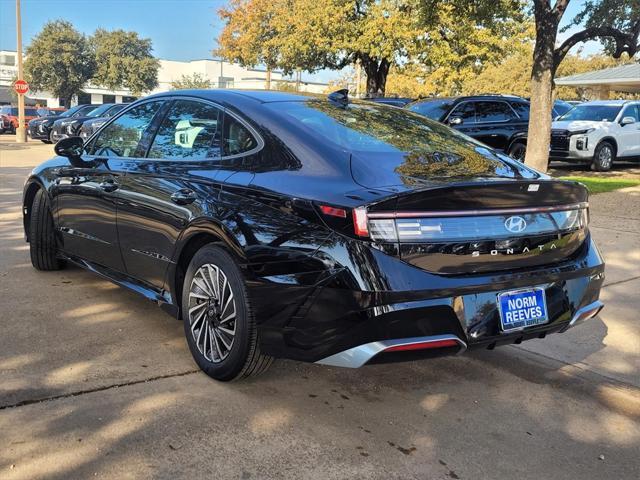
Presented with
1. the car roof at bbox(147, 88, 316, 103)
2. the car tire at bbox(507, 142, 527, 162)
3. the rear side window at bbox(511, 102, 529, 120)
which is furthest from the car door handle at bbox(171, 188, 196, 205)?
the rear side window at bbox(511, 102, 529, 120)

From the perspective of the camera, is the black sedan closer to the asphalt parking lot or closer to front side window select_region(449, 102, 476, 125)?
the asphalt parking lot

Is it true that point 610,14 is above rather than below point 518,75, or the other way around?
below

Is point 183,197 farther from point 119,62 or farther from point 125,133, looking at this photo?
point 119,62

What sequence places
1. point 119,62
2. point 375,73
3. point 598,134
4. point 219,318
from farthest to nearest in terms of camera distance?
1. point 119,62
2. point 375,73
3. point 598,134
4. point 219,318

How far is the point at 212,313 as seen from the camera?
3.58 m

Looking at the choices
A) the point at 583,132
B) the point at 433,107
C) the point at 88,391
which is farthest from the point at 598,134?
the point at 88,391

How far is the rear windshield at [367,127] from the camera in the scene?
3.53 meters

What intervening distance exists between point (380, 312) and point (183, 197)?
1511 mm

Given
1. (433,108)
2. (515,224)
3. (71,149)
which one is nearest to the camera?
(515,224)

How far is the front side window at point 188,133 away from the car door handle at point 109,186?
0.37 meters

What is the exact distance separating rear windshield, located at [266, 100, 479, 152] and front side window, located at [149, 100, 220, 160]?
403 mm

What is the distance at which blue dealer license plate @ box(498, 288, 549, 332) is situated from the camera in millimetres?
3094

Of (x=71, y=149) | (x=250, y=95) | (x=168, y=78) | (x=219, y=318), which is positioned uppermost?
(x=168, y=78)

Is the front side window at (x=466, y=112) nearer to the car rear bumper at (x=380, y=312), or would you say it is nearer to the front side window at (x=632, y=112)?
the front side window at (x=632, y=112)
